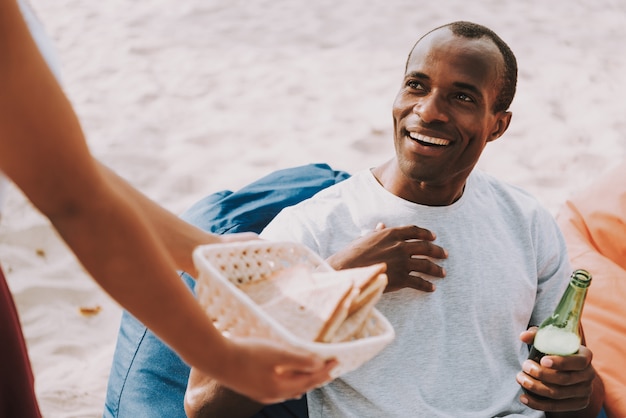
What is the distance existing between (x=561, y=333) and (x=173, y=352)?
1054mm

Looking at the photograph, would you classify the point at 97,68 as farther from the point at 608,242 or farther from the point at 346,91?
the point at 608,242

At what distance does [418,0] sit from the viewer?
6316 millimetres

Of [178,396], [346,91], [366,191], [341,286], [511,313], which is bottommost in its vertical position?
[346,91]

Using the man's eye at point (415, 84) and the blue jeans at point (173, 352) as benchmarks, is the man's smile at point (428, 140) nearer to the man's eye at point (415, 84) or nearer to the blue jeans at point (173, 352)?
the man's eye at point (415, 84)

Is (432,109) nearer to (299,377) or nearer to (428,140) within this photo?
(428,140)

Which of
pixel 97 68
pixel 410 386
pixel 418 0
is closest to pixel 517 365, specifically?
pixel 410 386

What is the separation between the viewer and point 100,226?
40.9 inches

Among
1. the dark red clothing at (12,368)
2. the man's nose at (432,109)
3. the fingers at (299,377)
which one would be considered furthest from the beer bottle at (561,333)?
the dark red clothing at (12,368)

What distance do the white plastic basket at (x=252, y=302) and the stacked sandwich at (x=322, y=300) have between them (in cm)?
3

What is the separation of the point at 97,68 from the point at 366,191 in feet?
11.1

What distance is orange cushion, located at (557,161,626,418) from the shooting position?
95.1 inches

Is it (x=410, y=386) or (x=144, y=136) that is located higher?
(x=410, y=386)

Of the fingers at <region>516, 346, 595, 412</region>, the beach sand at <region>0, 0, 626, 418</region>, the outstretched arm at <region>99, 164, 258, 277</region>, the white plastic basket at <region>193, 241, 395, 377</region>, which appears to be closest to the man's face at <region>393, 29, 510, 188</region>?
the fingers at <region>516, 346, 595, 412</region>

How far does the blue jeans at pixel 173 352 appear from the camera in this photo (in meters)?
2.15
